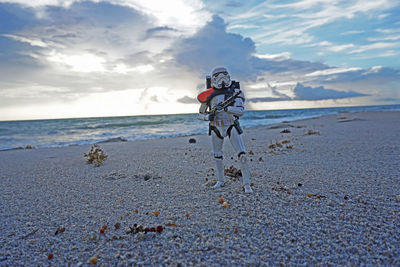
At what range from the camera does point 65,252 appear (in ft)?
10.9

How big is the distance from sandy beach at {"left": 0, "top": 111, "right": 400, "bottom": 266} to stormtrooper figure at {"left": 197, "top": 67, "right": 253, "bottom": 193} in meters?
0.82

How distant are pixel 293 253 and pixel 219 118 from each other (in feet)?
9.13

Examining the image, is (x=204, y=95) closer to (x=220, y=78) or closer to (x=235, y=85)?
(x=220, y=78)

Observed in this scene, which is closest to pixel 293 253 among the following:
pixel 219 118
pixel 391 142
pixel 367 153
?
pixel 219 118

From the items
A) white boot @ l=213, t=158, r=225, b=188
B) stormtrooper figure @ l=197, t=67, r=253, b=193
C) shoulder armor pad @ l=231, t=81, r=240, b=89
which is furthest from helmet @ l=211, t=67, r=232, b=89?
white boot @ l=213, t=158, r=225, b=188

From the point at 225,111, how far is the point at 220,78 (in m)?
0.67

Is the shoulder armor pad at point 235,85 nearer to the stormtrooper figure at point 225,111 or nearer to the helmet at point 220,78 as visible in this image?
the stormtrooper figure at point 225,111

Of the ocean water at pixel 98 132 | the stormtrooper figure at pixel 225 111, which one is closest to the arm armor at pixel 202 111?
the stormtrooper figure at pixel 225 111

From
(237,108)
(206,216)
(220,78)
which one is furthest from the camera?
(220,78)

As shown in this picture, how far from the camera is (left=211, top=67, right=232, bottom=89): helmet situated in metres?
5.15

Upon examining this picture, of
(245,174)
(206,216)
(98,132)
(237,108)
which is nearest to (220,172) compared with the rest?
(245,174)

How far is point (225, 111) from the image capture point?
506 cm

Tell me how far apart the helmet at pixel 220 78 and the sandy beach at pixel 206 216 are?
2130 millimetres

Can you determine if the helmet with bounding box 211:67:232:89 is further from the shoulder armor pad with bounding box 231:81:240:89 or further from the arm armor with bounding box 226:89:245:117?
the arm armor with bounding box 226:89:245:117
